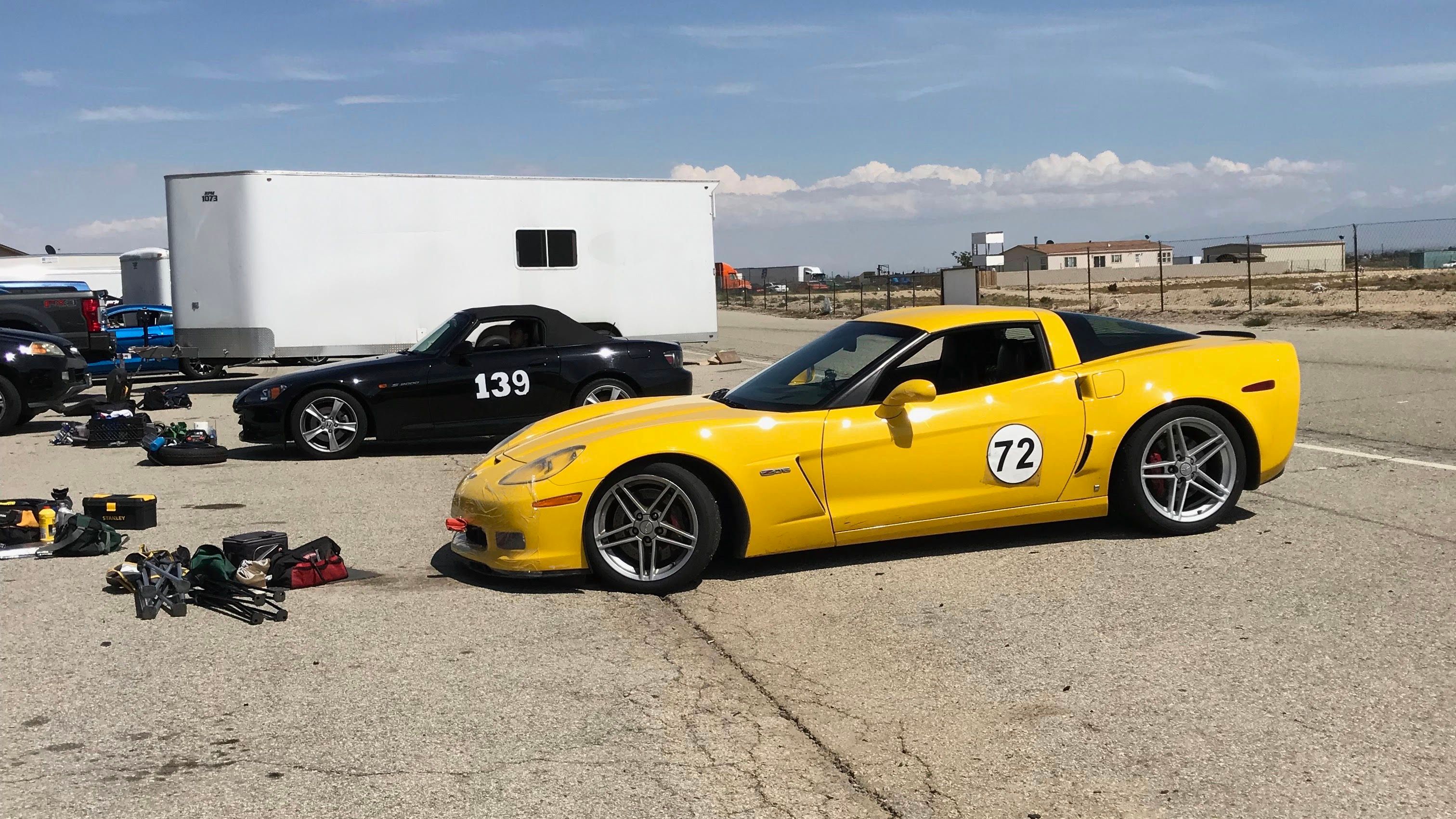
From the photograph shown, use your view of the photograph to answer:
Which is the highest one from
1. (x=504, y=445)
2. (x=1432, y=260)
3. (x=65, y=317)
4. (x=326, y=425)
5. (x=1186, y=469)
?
(x=1432, y=260)

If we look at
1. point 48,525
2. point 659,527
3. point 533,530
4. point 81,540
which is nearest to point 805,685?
point 659,527

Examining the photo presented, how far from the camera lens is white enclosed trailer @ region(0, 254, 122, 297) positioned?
39250 millimetres

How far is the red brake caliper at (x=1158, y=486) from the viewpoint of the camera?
6676mm

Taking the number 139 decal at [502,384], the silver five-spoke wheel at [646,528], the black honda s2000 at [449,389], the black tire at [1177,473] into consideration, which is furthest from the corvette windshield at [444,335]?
the black tire at [1177,473]

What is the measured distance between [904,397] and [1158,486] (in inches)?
63.1

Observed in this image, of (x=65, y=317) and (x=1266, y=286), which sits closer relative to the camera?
(x=65, y=317)

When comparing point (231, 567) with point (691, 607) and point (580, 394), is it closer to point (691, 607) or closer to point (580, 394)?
point (691, 607)

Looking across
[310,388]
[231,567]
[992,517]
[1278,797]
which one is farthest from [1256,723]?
[310,388]

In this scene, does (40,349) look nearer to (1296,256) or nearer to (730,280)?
(730,280)

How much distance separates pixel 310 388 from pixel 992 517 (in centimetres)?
675

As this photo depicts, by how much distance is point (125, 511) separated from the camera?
7.77 m

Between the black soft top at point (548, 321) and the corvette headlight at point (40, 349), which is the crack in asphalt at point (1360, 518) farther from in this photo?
the corvette headlight at point (40, 349)

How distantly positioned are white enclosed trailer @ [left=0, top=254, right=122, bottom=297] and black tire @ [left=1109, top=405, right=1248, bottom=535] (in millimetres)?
38339

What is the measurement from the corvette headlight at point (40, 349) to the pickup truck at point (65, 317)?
5.10 m
